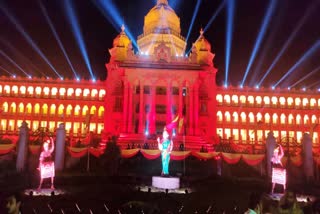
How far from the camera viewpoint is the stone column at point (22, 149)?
32.4m

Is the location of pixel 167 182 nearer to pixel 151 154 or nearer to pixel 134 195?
pixel 134 195

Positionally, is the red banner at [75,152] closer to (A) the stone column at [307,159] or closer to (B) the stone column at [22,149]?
(B) the stone column at [22,149]

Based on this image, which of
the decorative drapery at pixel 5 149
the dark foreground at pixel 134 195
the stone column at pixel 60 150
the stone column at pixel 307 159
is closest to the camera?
the dark foreground at pixel 134 195

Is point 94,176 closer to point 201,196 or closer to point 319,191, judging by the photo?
point 201,196

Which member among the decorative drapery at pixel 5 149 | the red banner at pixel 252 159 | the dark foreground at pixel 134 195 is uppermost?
the decorative drapery at pixel 5 149

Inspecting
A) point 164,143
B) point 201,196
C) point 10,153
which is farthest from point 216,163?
point 10,153

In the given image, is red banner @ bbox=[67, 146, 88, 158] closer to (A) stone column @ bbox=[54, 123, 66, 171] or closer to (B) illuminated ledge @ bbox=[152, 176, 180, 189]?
(A) stone column @ bbox=[54, 123, 66, 171]

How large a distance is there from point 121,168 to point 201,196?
12.5 m

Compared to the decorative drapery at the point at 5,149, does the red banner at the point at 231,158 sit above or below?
below

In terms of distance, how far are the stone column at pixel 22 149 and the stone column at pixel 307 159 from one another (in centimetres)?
2637

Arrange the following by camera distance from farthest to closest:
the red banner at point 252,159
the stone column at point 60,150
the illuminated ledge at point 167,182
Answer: the red banner at point 252,159 → the stone column at point 60,150 → the illuminated ledge at point 167,182

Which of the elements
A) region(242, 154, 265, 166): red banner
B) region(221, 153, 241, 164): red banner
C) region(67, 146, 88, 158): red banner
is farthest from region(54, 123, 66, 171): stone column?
region(242, 154, 265, 166): red banner

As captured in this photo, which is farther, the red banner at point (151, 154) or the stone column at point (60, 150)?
the red banner at point (151, 154)

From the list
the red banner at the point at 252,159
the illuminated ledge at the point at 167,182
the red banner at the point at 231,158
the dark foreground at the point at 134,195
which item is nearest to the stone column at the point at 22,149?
the dark foreground at the point at 134,195
